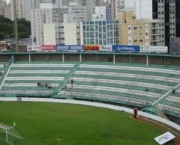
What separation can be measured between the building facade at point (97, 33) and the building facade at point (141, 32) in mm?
3286

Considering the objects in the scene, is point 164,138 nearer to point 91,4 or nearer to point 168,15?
point 168,15

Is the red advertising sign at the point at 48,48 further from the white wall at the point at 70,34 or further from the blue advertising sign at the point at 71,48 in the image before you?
the white wall at the point at 70,34

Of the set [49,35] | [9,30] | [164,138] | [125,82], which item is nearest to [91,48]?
[125,82]

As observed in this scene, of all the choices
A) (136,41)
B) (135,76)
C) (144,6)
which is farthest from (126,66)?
(144,6)

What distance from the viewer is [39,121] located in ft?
119

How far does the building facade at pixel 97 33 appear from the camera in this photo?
276ft

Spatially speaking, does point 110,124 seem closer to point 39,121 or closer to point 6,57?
point 39,121

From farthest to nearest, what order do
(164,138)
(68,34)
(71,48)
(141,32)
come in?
(68,34)
(141,32)
(71,48)
(164,138)

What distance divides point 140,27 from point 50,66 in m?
31.0

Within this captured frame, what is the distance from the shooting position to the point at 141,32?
7919 cm

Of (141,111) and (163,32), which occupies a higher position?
(163,32)

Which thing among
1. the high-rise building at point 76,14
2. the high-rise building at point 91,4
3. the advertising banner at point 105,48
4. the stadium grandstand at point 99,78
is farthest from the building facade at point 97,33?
the high-rise building at point 91,4

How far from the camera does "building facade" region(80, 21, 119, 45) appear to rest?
8400 centimetres

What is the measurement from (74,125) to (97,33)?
53202 mm
